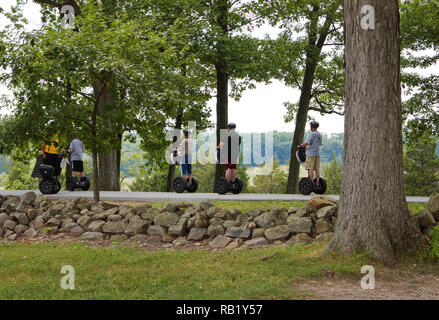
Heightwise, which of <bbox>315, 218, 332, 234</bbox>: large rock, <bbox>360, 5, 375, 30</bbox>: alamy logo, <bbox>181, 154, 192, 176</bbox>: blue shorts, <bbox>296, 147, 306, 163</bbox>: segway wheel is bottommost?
<bbox>315, 218, 332, 234</bbox>: large rock

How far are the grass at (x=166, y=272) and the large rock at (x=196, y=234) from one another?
1.07 m

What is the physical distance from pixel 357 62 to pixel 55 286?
5647 millimetres

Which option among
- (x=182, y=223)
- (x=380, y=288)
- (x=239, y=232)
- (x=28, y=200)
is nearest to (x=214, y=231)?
(x=239, y=232)

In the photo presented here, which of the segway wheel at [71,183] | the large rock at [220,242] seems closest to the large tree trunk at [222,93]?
the segway wheel at [71,183]

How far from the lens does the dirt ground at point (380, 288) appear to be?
20.2 feet

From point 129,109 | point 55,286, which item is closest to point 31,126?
point 129,109

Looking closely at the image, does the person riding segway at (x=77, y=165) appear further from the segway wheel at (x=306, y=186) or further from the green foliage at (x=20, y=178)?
the green foliage at (x=20, y=178)

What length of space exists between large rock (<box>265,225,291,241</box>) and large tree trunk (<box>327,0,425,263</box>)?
5.55 feet

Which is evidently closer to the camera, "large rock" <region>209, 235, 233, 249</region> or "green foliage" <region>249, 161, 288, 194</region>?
"large rock" <region>209, 235, 233, 249</region>

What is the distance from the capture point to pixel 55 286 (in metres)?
6.55

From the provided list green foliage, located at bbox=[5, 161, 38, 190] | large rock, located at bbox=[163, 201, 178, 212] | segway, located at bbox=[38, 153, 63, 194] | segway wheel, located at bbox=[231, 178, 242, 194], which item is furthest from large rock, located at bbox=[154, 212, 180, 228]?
green foliage, located at bbox=[5, 161, 38, 190]

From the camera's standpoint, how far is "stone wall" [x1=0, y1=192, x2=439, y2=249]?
31.2ft

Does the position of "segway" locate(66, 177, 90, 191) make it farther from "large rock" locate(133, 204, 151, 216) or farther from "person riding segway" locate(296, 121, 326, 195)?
"person riding segway" locate(296, 121, 326, 195)
